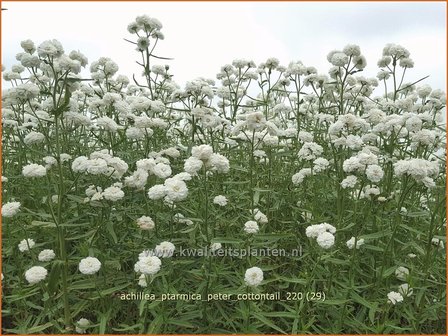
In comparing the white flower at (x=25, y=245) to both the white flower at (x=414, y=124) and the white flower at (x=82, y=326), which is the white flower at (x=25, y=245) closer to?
the white flower at (x=82, y=326)

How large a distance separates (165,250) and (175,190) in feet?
1.55

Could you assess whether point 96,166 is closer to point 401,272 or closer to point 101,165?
point 101,165

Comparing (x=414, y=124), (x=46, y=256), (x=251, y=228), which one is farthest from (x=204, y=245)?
(x=414, y=124)

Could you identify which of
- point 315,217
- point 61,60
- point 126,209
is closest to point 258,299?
point 315,217

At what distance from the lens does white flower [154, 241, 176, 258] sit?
343cm

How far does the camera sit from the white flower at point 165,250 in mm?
3430

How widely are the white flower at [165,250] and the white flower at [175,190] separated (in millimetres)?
350

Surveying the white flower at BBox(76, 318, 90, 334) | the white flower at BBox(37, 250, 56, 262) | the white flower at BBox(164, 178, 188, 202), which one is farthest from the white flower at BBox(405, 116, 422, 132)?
the white flower at BBox(37, 250, 56, 262)

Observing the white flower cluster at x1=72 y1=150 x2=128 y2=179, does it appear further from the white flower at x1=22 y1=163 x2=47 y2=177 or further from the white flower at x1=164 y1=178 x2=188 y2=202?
the white flower at x1=164 y1=178 x2=188 y2=202

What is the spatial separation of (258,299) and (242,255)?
400mm

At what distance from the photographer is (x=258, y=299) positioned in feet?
12.2

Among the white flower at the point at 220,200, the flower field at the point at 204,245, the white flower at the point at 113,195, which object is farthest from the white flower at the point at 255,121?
the white flower at the point at 113,195

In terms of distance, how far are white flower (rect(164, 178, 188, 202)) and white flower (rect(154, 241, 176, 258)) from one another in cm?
35

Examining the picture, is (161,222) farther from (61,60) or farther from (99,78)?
(99,78)
